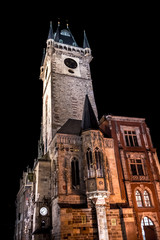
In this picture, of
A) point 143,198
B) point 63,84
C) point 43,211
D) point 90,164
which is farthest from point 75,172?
point 63,84

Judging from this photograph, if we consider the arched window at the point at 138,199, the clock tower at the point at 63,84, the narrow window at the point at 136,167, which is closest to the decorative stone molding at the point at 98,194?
the arched window at the point at 138,199

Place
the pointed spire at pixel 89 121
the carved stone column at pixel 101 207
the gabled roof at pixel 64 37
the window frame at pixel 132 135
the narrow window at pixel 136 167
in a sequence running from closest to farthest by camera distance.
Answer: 1. the carved stone column at pixel 101 207
2. the pointed spire at pixel 89 121
3. the narrow window at pixel 136 167
4. the window frame at pixel 132 135
5. the gabled roof at pixel 64 37

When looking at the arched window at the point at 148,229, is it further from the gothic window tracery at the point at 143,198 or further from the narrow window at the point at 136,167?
the narrow window at the point at 136,167

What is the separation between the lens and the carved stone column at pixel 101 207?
22172 mm

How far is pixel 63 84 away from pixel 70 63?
5861mm

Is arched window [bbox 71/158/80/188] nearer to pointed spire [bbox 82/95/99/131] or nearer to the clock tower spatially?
pointed spire [bbox 82/95/99/131]

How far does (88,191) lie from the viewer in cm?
2348

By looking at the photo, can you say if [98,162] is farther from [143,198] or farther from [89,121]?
[143,198]

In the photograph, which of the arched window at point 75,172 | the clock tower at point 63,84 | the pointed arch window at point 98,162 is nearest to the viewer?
the pointed arch window at point 98,162

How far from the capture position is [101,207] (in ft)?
76.1

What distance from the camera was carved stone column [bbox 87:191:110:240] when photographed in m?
22.2

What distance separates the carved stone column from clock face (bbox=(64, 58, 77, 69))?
25.8 meters

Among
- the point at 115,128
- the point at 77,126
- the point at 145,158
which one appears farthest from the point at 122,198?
the point at 77,126

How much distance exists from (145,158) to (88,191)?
31.5 ft
